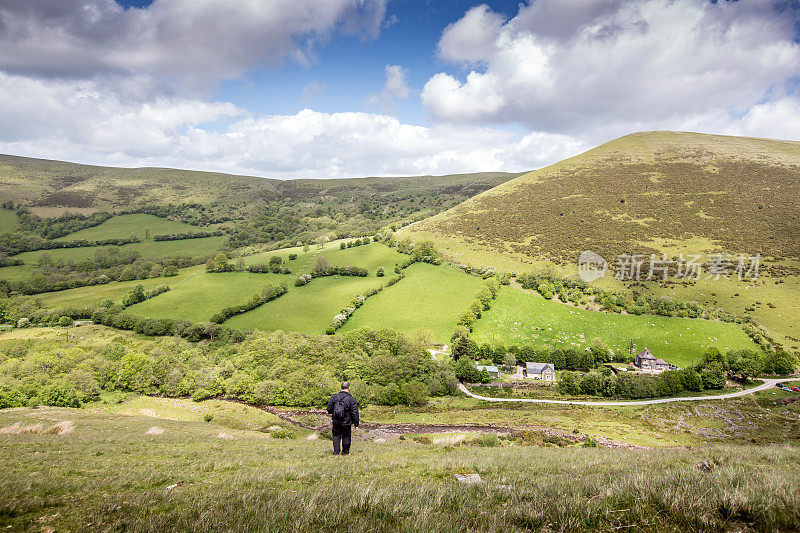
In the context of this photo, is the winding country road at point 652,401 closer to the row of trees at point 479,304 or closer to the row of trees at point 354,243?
the row of trees at point 479,304

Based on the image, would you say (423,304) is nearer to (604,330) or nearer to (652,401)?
(604,330)

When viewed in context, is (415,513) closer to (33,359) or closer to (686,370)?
(686,370)

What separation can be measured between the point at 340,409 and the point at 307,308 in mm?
78563

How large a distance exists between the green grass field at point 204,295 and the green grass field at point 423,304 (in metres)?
30.3

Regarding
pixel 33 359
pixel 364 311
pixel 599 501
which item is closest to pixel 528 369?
pixel 364 311

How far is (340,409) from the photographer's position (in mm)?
11797

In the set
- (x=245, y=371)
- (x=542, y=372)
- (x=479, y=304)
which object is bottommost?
(x=542, y=372)

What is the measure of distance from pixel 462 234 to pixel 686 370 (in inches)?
3138

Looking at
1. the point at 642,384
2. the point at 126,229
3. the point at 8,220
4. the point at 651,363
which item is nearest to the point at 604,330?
the point at 651,363

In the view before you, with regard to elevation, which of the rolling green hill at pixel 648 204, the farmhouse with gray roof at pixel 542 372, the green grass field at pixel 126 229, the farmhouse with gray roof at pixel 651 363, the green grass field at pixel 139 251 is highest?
the rolling green hill at pixel 648 204

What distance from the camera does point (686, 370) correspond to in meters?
55.8

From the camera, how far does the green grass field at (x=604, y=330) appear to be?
64812 millimetres

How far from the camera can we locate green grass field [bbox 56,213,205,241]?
168 metres

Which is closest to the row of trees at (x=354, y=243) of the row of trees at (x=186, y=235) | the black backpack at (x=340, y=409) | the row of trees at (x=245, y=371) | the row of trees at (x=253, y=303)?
the row of trees at (x=253, y=303)
